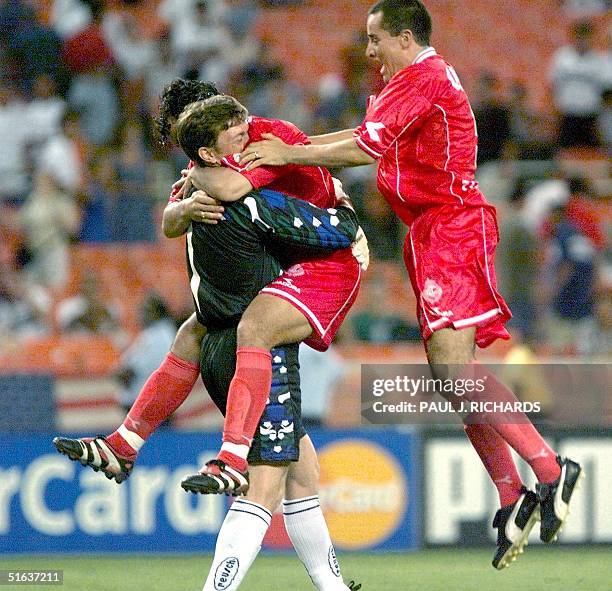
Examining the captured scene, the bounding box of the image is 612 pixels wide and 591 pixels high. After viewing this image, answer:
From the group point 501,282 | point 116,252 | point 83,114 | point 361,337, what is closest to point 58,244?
point 116,252

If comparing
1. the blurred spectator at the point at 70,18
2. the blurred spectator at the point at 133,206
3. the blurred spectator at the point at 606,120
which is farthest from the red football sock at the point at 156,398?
the blurred spectator at the point at 606,120

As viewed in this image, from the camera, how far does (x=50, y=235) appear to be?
12.2 m

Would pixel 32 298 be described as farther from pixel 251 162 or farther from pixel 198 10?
pixel 251 162

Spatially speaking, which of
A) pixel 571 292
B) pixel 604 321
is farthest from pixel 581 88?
pixel 604 321

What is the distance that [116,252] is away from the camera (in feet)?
40.4

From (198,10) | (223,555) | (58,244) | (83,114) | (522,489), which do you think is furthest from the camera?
(198,10)

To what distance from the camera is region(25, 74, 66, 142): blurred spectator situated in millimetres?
13070

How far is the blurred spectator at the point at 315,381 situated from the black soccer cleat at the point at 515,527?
162 inches

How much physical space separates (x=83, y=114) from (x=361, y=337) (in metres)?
3.79

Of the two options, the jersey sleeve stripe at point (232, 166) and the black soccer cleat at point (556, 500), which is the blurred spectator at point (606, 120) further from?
the jersey sleeve stripe at point (232, 166)

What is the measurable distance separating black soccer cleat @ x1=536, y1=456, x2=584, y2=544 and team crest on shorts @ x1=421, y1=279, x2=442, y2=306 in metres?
0.85

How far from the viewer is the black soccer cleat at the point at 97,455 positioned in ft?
19.1

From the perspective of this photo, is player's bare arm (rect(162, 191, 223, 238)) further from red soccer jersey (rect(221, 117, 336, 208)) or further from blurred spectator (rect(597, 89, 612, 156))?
blurred spectator (rect(597, 89, 612, 156))

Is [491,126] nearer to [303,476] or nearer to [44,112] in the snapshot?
[44,112]
